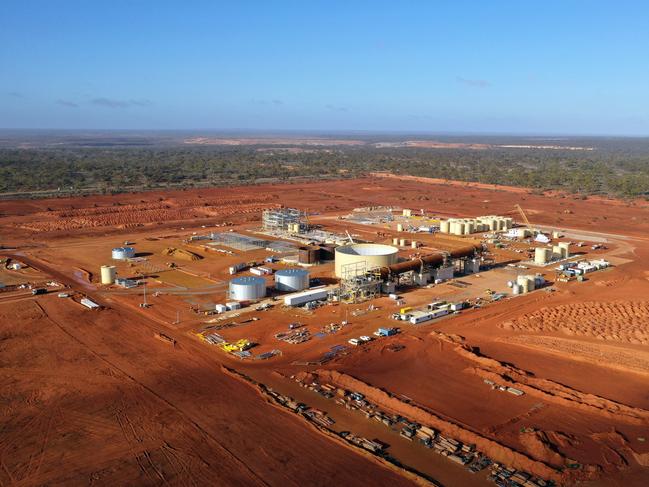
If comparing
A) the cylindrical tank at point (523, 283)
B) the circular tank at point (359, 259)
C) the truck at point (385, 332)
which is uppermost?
the circular tank at point (359, 259)

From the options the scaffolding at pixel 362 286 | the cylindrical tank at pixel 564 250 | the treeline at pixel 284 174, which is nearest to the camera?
the scaffolding at pixel 362 286

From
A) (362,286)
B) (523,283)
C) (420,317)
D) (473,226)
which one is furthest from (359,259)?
(473,226)

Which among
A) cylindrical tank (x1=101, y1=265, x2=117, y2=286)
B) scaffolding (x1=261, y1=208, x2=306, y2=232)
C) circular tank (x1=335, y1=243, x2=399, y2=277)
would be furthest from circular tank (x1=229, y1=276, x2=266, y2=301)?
scaffolding (x1=261, y1=208, x2=306, y2=232)

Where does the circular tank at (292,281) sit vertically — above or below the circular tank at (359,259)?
below

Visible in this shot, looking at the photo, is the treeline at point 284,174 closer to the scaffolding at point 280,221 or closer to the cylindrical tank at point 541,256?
the scaffolding at point 280,221

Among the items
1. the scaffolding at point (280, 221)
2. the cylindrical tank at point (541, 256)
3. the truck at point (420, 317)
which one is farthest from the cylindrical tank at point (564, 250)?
the scaffolding at point (280, 221)

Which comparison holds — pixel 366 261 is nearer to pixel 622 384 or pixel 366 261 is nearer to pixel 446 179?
pixel 622 384

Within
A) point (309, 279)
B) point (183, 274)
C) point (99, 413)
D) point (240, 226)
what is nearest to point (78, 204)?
point (240, 226)
